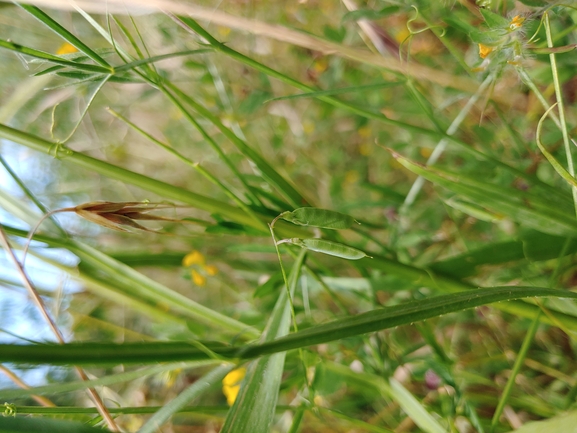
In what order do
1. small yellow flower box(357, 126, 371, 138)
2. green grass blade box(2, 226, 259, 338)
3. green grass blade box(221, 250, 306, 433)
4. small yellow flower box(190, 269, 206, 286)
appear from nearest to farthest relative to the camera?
green grass blade box(221, 250, 306, 433)
green grass blade box(2, 226, 259, 338)
small yellow flower box(190, 269, 206, 286)
small yellow flower box(357, 126, 371, 138)

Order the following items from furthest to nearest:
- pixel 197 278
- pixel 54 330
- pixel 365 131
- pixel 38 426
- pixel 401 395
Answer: pixel 365 131
pixel 197 278
pixel 401 395
pixel 54 330
pixel 38 426

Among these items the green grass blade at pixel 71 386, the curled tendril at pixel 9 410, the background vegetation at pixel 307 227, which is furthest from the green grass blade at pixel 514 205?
the curled tendril at pixel 9 410

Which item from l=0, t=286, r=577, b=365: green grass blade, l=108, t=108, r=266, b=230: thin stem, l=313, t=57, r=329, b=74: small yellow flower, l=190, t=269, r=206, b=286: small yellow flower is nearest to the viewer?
l=0, t=286, r=577, b=365: green grass blade

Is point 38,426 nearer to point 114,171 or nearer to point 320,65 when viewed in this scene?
point 114,171

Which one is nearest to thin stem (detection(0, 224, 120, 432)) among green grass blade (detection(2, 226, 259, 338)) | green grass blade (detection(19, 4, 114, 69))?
green grass blade (detection(2, 226, 259, 338))

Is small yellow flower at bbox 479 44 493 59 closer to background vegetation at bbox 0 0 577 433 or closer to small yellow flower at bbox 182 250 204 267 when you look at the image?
background vegetation at bbox 0 0 577 433

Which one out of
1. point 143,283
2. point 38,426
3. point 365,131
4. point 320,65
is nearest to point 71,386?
point 38,426

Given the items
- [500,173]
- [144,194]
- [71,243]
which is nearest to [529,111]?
[500,173]
